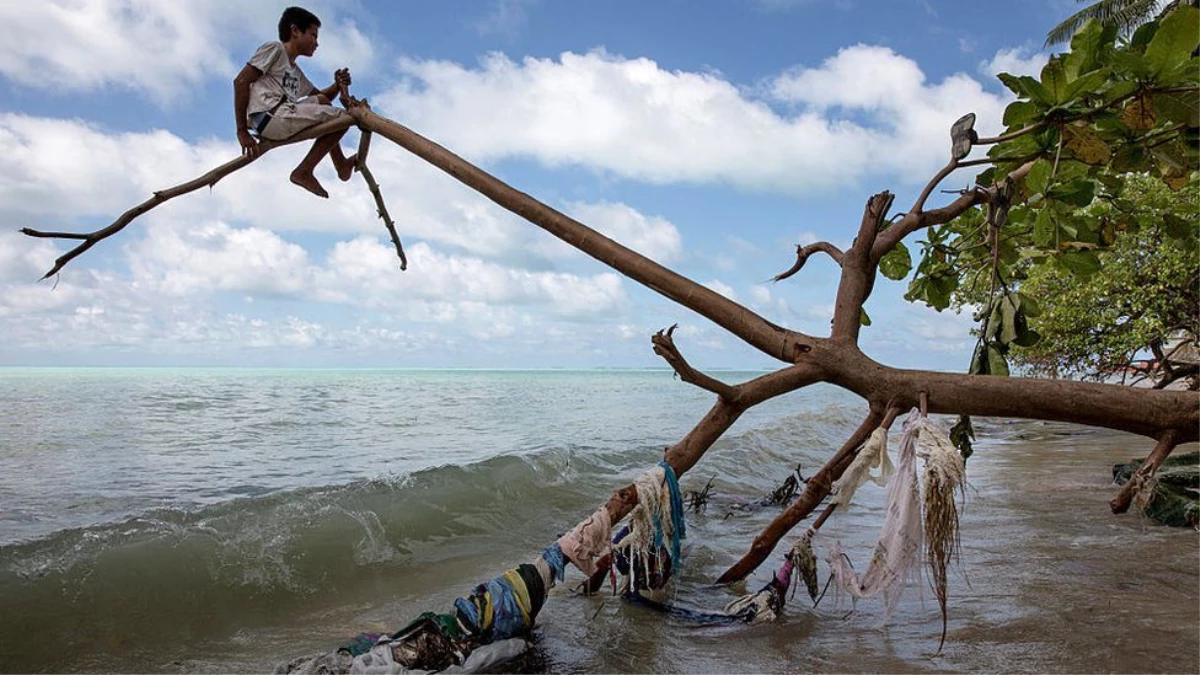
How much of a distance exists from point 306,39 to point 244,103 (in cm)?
61

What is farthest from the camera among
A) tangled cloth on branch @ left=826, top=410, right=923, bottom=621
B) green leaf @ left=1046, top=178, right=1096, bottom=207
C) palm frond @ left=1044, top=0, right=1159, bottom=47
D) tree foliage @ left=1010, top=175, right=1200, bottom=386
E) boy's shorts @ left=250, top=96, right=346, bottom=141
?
palm frond @ left=1044, top=0, right=1159, bottom=47

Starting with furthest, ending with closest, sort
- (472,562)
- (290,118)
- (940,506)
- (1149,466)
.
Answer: (472,562), (290,118), (1149,466), (940,506)

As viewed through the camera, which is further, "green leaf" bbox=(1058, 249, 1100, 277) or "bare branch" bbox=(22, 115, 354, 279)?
"green leaf" bbox=(1058, 249, 1100, 277)

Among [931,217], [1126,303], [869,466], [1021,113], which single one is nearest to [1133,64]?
[1021,113]

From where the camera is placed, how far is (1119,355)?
1309 cm

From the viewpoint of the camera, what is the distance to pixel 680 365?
305 centimetres

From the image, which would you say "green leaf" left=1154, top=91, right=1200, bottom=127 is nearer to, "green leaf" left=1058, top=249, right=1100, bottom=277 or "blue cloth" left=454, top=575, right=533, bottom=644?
"green leaf" left=1058, top=249, right=1100, bottom=277

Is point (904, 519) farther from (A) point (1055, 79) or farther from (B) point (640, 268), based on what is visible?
(A) point (1055, 79)

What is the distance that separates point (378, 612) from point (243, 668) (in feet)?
3.32

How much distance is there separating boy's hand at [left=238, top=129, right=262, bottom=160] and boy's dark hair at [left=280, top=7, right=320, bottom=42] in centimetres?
70

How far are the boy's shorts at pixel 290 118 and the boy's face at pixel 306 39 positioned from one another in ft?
1.94

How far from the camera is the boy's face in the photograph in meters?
4.17

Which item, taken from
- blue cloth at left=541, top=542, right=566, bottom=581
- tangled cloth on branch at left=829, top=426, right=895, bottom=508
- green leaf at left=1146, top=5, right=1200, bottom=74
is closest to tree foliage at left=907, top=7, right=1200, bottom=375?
green leaf at left=1146, top=5, right=1200, bottom=74

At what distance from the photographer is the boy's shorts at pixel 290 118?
146 inches
